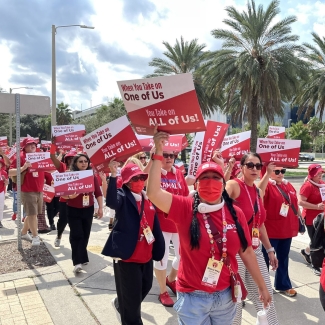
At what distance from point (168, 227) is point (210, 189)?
6.39 feet

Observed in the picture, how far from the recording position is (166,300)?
4199mm

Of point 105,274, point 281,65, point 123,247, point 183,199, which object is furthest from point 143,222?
point 281,65

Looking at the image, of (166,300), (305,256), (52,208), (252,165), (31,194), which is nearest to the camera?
(252,165)

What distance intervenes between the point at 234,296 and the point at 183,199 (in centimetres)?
76

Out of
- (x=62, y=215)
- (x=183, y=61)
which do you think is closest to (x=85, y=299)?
(x=62, y=215)

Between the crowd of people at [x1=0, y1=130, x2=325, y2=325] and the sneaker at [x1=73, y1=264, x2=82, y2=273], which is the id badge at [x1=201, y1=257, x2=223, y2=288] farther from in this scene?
the sneaker at [x1=73, y1=264, x2=82, y2=273]

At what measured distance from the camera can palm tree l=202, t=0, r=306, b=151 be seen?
19.4 meters

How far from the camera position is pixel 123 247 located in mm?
3182

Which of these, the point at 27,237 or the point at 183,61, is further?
the point at 183,61

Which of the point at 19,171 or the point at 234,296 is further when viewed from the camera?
the point at 19,171

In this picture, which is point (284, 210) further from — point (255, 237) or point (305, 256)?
point (305, 256)

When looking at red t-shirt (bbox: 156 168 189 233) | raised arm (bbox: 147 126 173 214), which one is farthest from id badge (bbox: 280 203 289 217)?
raised arm (bbox: 147 126 173 214)

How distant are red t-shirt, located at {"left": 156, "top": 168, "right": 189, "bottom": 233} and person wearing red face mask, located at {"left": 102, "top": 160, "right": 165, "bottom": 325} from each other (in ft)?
2.62

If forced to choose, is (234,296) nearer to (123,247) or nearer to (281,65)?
(123,247)
